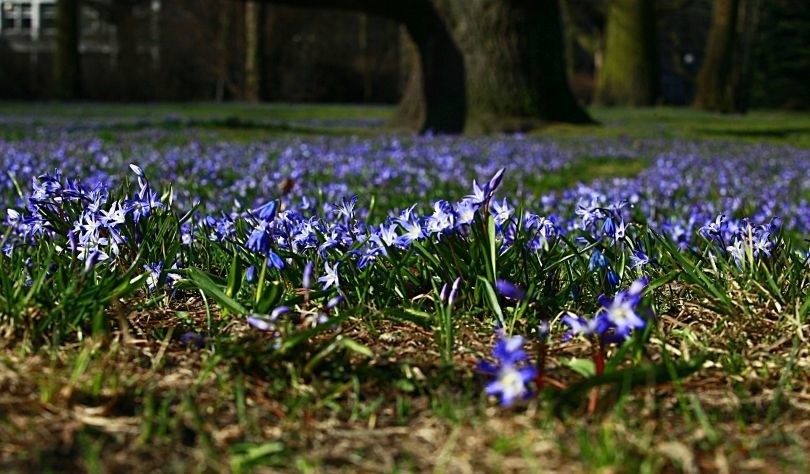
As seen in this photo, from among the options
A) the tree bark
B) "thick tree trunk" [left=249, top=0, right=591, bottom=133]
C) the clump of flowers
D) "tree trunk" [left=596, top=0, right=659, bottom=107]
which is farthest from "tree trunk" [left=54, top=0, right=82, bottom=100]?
the clump of flowers

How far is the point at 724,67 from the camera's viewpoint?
36.1 metres

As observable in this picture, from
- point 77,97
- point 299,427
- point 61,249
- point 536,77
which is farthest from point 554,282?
point 77,97


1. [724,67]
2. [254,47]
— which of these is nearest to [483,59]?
[724,67]

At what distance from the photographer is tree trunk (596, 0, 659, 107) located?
3628 cm

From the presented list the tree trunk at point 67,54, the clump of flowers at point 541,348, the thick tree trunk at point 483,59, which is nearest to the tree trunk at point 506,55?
the thick tree trunk at point 483,59

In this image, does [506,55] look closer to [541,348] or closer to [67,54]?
[541,348]

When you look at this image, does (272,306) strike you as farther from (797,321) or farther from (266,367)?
(797,321)

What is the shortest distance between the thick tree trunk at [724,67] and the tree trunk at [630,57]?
2.01m

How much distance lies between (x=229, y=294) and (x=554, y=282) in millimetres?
1018

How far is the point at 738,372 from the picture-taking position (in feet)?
7.77

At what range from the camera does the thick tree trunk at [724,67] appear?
34875mm

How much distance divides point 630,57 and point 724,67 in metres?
3.42

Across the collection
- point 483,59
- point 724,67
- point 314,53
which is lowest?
point 483,59

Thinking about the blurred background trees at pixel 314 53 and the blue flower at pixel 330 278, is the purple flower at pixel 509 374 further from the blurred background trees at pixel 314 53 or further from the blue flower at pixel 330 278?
the blurred background trees at pixel 314 53
